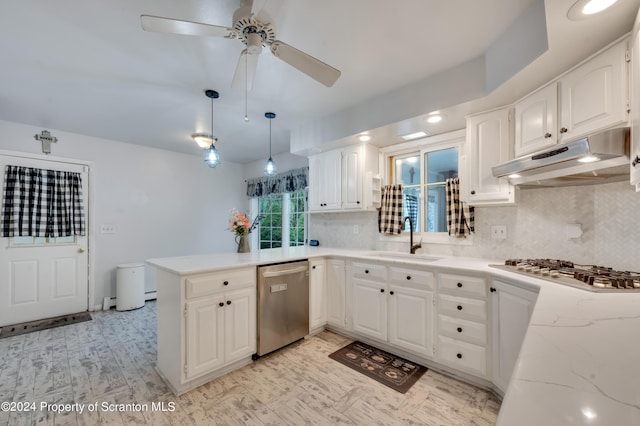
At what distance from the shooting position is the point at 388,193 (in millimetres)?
3158

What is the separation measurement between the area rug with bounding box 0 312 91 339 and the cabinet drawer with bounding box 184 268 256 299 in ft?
8.76

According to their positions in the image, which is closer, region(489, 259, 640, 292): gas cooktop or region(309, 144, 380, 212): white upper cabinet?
region(489, 259, 640, 292): gas cooktop

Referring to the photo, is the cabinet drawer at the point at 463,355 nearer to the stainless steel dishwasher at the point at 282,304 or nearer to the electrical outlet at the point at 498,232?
the electrical outlet at the point at 498,232

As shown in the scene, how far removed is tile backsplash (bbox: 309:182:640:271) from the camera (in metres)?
1.77

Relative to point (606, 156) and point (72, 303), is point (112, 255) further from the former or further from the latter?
point (606, 156)

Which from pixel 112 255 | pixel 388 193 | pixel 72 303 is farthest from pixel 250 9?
pixel 72 303

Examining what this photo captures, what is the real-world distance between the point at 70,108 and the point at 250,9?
2790mm

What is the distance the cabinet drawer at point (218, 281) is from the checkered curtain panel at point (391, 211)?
5.28ft

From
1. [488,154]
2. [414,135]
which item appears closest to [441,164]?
[414,135]

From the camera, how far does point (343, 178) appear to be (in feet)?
10.7

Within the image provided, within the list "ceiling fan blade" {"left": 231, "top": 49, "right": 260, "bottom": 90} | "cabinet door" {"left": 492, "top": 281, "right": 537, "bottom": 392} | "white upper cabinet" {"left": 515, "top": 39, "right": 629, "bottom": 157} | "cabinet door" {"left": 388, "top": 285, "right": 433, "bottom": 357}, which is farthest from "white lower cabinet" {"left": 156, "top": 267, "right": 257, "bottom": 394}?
"white upper cabinet" {"left": 515, "top": 39, "right": 629, "bottom": 157}

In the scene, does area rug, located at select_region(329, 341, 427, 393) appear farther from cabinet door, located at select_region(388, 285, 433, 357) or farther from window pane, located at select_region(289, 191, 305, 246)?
window pane, located at select_region(289, 191, 305, 246)

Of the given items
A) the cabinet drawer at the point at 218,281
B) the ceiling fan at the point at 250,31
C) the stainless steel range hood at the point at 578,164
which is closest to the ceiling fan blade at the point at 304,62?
the ceiling fan at the point at 250,31

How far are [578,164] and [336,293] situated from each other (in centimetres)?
222
